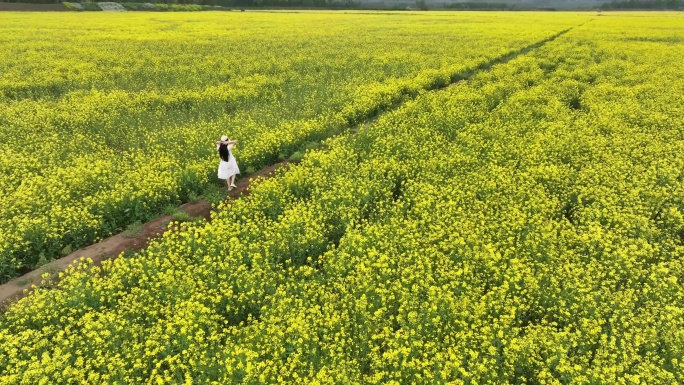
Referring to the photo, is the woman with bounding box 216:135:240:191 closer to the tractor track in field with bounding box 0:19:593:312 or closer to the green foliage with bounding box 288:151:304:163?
the tractor track in field with bounding box 0:19:593:312

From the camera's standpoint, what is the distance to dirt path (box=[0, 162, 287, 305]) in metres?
7.96

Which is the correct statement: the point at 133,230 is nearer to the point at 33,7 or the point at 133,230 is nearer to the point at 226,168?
the point at 226,168

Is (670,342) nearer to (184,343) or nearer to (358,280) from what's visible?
(358,280)

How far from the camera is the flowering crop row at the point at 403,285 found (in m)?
5.80

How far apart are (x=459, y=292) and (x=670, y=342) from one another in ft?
9.56

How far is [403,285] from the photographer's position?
7309 mm

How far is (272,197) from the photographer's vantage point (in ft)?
35.0

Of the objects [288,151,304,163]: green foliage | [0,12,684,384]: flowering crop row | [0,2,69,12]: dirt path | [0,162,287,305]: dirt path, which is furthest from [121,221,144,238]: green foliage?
[0,2,69,12]: dirt path

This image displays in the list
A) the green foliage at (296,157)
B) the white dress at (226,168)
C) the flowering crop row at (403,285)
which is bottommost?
the flowering crop row at (403,285)

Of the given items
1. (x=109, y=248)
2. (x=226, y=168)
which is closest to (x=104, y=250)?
(x=109, y=248)

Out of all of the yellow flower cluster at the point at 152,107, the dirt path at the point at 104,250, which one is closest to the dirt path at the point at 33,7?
the yellow flower cluster at the point at 152,107

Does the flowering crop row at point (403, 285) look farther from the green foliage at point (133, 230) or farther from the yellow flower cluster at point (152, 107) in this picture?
the yellow flower cluster at point (152, 107)

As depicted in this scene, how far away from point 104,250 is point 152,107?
11.7 m

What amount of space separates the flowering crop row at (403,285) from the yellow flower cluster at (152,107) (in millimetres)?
2027
